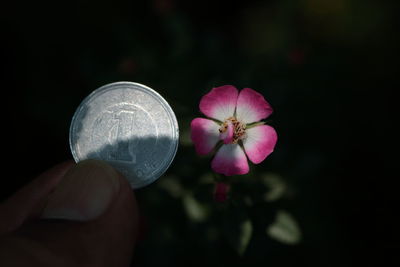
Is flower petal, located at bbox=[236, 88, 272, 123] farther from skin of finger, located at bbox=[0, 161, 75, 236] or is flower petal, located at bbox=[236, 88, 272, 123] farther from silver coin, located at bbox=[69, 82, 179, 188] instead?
skin of finger, located at bbox=[0, 161, 75, 236]

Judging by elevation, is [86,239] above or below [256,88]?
below

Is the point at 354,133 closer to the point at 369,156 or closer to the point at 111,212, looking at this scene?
the point at 369,156

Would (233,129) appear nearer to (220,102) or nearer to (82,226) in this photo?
(220,102)

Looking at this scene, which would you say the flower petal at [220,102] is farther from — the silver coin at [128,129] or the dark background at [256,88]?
the dark background at [256,88]

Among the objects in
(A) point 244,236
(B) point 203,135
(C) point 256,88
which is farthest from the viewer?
(C) point 256,88

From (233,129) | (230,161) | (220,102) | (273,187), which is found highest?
(220,102)

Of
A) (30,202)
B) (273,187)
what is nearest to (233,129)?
(273,187)
